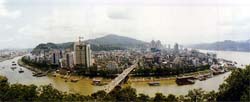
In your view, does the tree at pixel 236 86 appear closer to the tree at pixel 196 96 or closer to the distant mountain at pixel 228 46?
the tree at pixel 196 96

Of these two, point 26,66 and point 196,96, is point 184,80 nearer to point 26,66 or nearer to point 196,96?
point 196,96

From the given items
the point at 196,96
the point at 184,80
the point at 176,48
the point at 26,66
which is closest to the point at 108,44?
the point at 176,48

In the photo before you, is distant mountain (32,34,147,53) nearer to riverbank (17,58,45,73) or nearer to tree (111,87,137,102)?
riverbank (17,58,45,73)

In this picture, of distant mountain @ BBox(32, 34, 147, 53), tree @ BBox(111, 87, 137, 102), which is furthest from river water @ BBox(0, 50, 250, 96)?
tree @ BBox(111, 87, 137, 102)

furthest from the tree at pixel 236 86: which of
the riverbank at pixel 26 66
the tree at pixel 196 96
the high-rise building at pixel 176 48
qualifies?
the riverbank at pixel 26 66

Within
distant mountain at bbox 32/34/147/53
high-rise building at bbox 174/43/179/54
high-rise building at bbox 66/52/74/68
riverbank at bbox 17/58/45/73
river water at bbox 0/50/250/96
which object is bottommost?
river water at bbox 0/50/250/96

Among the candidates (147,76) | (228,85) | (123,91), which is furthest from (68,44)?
(228,85)
